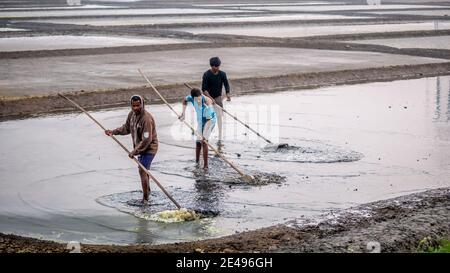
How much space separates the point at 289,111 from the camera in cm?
1895

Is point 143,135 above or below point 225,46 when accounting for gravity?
above

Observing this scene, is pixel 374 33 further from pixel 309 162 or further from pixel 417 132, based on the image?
pixel 309 162

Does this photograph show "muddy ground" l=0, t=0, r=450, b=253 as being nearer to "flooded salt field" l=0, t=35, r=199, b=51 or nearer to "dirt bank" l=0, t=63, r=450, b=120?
"dirt bank" l=0, t=63, r=450, b=120

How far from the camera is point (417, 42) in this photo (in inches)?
1403

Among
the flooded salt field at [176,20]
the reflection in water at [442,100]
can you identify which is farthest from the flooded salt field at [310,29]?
the reflection in water at [442,100]

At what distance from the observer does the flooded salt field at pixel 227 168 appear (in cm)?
1058

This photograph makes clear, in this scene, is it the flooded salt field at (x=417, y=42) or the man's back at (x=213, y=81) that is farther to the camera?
the flooded salt field at (x=417, y=42)

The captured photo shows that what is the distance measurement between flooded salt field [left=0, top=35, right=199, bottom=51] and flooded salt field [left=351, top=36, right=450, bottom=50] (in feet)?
24.1

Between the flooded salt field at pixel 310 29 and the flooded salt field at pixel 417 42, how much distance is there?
130 inches

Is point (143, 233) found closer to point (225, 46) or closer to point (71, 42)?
point (225, 46)

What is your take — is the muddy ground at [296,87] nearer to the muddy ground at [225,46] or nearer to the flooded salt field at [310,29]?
the muddy ground at [225,46]

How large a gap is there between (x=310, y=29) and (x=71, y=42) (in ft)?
41.4

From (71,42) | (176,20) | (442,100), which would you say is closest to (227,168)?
(442,100)

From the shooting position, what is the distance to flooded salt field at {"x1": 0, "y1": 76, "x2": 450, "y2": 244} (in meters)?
10.6
